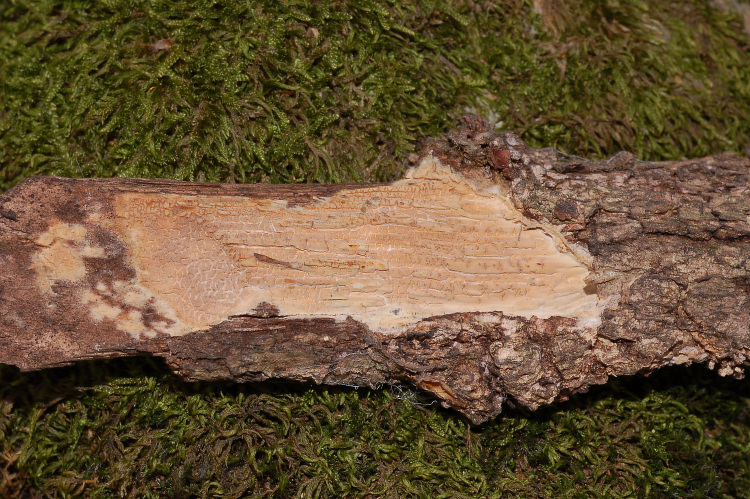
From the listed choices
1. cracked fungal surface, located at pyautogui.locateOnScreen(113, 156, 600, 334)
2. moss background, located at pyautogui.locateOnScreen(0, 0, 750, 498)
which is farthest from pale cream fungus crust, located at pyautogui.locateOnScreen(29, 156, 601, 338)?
moss background, located at pyautogui.locateOnScreen(0, 0, 750, 498)

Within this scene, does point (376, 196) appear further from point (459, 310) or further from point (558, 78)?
point (558, 78)

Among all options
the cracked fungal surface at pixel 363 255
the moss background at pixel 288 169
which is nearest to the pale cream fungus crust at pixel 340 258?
the cracked fungal surface at pixel 363 255

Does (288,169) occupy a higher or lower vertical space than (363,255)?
higher

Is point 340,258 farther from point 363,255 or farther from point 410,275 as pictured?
point 410,275

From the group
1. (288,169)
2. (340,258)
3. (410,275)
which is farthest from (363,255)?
(288,169)

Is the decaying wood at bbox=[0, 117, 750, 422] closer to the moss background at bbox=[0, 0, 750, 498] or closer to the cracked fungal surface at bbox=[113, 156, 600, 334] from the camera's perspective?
the cracked fungal surface at bbox=[113, 156, 600, 334]

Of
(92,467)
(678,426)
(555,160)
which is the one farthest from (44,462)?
(678,426)

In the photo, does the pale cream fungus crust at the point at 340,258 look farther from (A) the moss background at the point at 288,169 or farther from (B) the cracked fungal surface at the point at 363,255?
(A) the moss background at the point at 288,169
